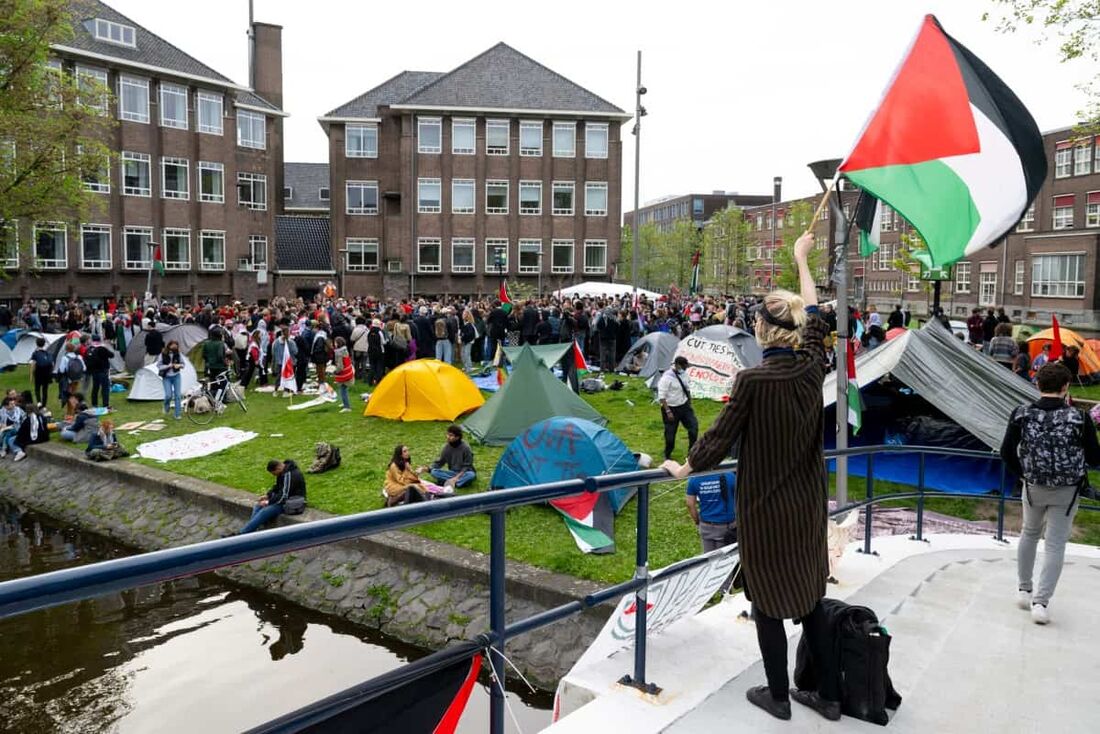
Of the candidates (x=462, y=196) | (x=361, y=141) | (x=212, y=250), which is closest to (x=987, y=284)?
(x=462, y=196)

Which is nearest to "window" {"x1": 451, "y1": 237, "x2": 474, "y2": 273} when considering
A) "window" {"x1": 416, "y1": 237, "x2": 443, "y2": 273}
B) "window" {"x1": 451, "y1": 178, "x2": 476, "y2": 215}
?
"window" {"x1": 416, "y1": 237, "x2": 443, "y2": 273}

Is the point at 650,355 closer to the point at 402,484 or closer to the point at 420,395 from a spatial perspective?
the point at 420,395

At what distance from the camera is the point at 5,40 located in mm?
21562

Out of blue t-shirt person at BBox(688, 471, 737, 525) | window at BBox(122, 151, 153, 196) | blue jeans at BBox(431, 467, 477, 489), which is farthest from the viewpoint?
window at BBox(122, 151, 153, 196)

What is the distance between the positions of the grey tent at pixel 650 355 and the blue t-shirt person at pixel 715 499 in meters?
13.9

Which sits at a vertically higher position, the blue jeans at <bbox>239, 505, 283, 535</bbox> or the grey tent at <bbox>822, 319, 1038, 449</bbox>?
the grey tent at <bbox>822, 319, 1038, 449</bbox>

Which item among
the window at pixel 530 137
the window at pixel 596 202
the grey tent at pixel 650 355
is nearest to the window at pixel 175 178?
the window at pixel 530 137

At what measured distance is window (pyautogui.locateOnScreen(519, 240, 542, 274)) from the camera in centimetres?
4944

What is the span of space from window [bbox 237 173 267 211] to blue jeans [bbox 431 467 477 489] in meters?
37.4

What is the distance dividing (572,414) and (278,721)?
46.2 feet

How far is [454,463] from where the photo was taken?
43.3ft

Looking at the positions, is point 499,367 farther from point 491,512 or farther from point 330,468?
point 491,512

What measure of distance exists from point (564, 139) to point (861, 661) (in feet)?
156

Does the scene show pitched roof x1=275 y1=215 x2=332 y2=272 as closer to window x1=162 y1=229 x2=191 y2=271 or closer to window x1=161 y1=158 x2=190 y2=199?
window x1=162 y1=229 x2=191 y2=271
